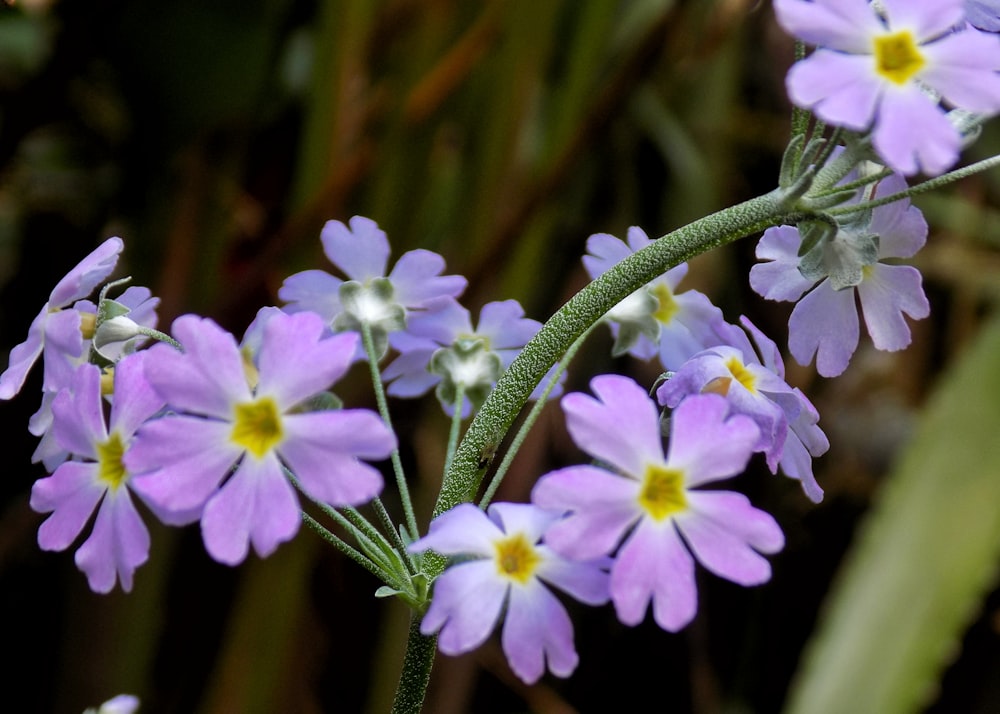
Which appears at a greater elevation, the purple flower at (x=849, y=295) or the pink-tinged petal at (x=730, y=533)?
the purple flower at (x=849, y=295)

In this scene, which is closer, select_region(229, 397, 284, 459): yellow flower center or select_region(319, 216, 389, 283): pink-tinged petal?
select_region(229, 397, 284, 459): yellow flower center

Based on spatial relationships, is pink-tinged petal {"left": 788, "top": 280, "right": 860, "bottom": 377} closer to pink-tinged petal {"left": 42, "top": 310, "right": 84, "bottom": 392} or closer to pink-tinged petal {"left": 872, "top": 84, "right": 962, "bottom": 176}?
pink-tinged petal {"left": 872, "top": 84, "right": 962, "bottom": 176}

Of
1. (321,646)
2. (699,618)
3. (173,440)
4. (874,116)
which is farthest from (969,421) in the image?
(173,440)

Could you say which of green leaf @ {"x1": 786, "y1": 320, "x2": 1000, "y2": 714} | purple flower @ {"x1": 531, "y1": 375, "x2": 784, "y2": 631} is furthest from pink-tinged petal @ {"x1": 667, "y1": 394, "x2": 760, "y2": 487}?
green leaf @ {"x1": 786, "y1": 320, "x2": 1000, "y2": 714}

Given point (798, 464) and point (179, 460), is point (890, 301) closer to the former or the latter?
point (798, 464)

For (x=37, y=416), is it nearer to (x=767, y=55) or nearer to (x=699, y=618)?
(x=699, y=618)

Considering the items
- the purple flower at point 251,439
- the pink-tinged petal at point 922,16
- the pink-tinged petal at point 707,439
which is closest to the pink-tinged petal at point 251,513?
the purple flower at point 251,439

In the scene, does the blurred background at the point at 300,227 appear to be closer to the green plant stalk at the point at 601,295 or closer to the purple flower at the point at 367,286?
the purple flower at the point at 367,286

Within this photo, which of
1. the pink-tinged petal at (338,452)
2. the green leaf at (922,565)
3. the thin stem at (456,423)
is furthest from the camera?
the green leaf at (922,565)
